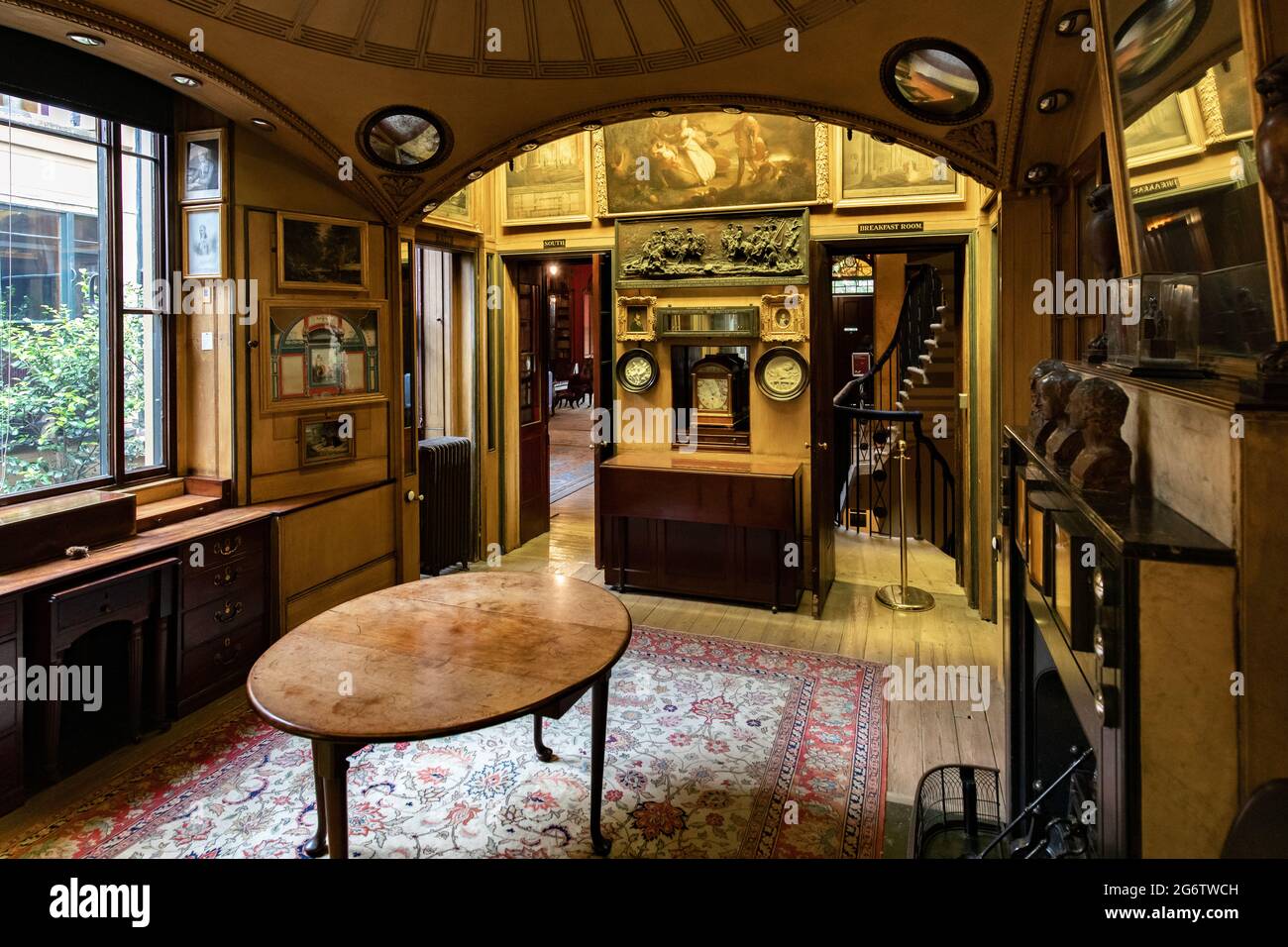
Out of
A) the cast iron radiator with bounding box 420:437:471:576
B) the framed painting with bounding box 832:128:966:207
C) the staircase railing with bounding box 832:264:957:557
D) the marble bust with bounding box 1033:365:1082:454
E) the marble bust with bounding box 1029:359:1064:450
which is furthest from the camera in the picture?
the staircase railing with bounding box 832:264:957:557

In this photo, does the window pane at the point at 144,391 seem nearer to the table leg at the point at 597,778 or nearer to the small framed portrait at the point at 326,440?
the small framed portrait at the point at 326,440

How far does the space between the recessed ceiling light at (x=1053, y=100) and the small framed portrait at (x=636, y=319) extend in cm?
329

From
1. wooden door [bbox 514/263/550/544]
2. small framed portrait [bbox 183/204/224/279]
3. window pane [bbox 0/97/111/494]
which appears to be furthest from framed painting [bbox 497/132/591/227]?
window pane [bbox 0/97/111/494]

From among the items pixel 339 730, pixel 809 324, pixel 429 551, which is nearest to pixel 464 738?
pixel 339 730

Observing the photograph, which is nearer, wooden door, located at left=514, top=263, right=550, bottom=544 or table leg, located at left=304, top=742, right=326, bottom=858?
table leg, located at left=304, top=742, right=326, bottom=858

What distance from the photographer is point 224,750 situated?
11.1 ft

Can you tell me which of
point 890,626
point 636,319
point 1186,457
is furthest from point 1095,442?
point 636,319

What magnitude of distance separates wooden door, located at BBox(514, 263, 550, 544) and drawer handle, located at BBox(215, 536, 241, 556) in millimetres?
3412

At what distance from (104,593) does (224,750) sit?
893 mm

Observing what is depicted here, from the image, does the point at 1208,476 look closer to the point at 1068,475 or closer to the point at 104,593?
the point at 1068,475

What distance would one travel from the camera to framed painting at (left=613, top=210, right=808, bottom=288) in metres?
5.59

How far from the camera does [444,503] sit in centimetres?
627

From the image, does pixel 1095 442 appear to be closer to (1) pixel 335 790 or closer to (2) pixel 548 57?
(1) pixel 335 790

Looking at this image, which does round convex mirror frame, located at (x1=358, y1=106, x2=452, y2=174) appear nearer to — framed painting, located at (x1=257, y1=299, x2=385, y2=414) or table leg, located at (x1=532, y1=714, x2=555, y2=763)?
framed painting, located at (x1=257, y1=299, x2=385, y2=414)
